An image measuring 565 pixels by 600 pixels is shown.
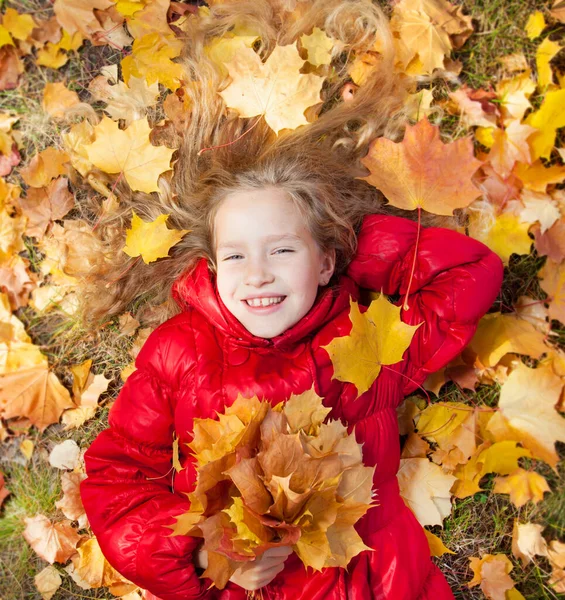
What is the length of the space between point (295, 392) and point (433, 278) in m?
0.65

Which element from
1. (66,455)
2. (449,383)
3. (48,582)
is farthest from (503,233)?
(48,582)

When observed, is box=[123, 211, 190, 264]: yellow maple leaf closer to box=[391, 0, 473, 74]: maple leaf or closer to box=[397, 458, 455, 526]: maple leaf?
box=[391, 0, 473, 74]: maple leaf

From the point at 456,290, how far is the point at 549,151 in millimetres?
770

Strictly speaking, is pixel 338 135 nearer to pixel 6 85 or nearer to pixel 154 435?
pixel 154 435

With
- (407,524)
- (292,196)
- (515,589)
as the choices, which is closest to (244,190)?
(292,196)

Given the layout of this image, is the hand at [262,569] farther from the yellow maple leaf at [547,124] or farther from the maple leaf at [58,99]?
the maple leaf at [58,99]

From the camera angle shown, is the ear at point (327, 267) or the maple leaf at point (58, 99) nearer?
the ear at point (327, 267)

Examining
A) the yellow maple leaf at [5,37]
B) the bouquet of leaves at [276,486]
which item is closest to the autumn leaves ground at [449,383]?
the yellow maple leaf at [5,37]

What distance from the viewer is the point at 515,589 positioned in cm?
238

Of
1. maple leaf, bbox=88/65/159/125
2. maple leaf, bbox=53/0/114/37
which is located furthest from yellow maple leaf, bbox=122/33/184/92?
maple leaf, bbox=53/0/114/37

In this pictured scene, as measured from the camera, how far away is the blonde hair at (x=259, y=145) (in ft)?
7.24

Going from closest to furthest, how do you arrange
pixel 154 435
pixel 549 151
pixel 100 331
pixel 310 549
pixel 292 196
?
1. pixel 310 549
2. pixel 292 196
3. pixel 154 435
4. pixel 549 151
5. pixel 100 331

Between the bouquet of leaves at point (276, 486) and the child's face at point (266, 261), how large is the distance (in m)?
0.29

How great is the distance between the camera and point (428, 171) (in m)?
2.04
